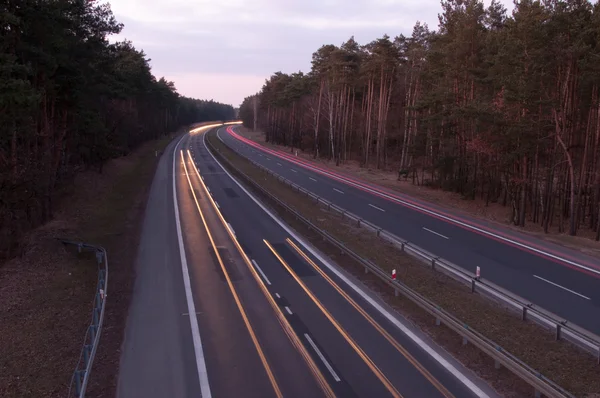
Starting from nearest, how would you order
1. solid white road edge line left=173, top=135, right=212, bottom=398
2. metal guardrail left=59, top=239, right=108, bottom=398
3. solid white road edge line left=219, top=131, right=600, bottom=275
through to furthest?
metal guardrail left=59, top=239, right=108, bottom=398 → solid white road edge line left=173, top=135, right=212, bottom=398 → solid white road edge line left=219, top=131, right=600, bottom=275

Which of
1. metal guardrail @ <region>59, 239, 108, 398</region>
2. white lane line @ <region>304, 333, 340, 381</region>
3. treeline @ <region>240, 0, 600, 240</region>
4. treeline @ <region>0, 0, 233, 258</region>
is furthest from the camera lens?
treeline @ <region>240, 0, 600, 240</region>

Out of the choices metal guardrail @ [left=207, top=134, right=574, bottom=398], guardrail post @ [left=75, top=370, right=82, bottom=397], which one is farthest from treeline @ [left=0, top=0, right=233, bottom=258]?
metal guardrail @ [left=207, top=134, right=574, bottom=398]

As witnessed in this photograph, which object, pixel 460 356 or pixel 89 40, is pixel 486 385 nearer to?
pixel 460 356

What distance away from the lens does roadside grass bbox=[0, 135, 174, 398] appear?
10.0m

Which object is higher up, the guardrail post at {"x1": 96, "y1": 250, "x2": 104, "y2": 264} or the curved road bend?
the guardrail post at {"x1": 96, "y1": 250, "x2": 104, "y2": 264}

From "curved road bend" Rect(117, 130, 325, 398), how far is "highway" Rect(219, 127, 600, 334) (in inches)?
350

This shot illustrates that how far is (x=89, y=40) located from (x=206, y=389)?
23401mm

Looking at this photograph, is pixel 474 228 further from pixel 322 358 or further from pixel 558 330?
pixel 322 358

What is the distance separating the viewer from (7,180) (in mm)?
16922

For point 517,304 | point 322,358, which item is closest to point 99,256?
point 322,358

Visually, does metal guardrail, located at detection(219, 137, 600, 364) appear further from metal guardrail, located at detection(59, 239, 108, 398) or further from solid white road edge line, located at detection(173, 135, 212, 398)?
metal guardrail, located at detection(59, 239, 108, 398)

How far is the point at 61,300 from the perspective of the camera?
47.8 feet

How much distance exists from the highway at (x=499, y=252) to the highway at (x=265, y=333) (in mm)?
5674

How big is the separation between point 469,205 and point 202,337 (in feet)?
94.1
